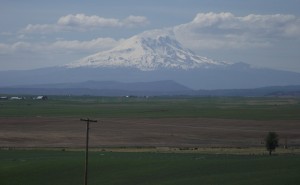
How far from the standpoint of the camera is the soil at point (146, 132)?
6588 cm

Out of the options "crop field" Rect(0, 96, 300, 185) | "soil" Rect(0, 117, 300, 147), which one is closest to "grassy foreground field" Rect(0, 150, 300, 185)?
"crop field" Rect(0, 96, 300, 185)

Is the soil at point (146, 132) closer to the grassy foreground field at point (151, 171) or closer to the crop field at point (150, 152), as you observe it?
the crop field at point (150, 152)

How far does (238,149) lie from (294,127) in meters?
28.4

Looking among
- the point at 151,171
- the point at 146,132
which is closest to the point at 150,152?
the point at 151,171

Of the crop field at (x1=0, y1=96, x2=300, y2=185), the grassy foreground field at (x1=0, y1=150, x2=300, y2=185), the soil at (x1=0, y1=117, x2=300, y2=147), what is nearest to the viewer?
the grassy foreground field at (x1=0, y1=150, x2=300, y2=185)

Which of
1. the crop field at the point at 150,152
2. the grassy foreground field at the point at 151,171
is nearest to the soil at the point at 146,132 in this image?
the crop field at the point at 150,152

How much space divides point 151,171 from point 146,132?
127 feet

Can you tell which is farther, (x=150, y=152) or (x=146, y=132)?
(x=146, y=132)

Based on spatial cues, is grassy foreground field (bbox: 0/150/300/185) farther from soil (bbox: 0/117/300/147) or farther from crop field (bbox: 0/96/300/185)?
soil (bbox: 0/117/300/147)

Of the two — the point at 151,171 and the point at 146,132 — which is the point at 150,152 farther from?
the point at 146,132

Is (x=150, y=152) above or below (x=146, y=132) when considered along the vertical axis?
below

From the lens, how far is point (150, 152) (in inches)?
2133

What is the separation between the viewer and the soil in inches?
2594

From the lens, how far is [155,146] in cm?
6272
